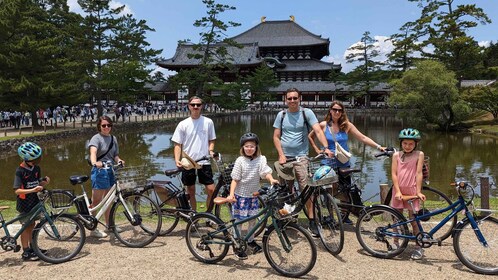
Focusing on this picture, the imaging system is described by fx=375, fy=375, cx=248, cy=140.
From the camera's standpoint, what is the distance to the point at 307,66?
60562 millimetres

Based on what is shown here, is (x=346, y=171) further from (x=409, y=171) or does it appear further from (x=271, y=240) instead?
(x=271, y=240)

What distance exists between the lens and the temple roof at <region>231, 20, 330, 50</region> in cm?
6334

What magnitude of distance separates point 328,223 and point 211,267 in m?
1.55

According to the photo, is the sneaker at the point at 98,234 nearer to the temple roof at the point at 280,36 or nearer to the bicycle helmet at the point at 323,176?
the bicycle helmet at the point at 323,176

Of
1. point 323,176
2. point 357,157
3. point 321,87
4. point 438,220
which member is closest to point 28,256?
point 323,176

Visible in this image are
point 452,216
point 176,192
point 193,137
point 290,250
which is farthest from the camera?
point 193,137

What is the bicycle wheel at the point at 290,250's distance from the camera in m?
4.03

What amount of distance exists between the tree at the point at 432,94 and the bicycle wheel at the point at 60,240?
28.6 meters

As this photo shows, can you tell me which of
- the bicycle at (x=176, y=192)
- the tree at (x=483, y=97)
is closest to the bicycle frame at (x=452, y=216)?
the bicycle at (x=176, y=192)

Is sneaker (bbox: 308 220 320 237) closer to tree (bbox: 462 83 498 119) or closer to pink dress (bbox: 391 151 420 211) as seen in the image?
pink dress (bbox: 391 151 420 211)

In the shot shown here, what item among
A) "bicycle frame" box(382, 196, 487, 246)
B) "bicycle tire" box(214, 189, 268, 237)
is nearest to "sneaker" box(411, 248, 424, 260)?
"bicycle frame" box(382, 196, 487, 246)

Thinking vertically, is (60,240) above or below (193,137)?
below

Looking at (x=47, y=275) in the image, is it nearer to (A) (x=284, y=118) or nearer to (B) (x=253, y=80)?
(A) (x=284, y=118)

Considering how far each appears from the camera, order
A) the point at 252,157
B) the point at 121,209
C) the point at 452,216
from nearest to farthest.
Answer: the point at 452,216 → the point at 252,157 → the point at 121,209
